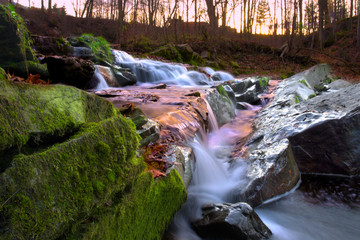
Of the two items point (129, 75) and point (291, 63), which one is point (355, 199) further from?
point (291, 63)

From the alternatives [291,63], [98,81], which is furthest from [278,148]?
[291,63]

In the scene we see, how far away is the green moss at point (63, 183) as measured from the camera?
4.44ft

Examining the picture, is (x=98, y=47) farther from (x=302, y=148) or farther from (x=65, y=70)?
(x=302, y=148)

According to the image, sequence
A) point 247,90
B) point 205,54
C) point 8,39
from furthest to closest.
Answer: point 205,54 < point 247,90 < point 8,39

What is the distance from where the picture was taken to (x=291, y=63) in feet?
80.1

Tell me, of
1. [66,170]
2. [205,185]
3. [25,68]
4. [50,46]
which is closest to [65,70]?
[25,68]

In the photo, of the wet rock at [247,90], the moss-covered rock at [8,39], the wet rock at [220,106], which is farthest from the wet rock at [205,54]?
the moss-covered rock at [8,39]

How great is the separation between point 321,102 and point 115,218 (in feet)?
17.1

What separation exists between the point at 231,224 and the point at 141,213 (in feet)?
3.52

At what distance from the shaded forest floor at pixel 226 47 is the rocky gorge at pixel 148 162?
1446cm

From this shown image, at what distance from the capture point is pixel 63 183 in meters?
1.57

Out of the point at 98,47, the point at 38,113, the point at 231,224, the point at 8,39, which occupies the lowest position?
the point at 231,224

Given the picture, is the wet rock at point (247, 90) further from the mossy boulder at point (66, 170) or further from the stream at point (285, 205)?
the mossy boulder at point (66, 170)

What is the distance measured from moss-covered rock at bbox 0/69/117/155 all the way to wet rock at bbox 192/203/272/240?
68.9 inches
